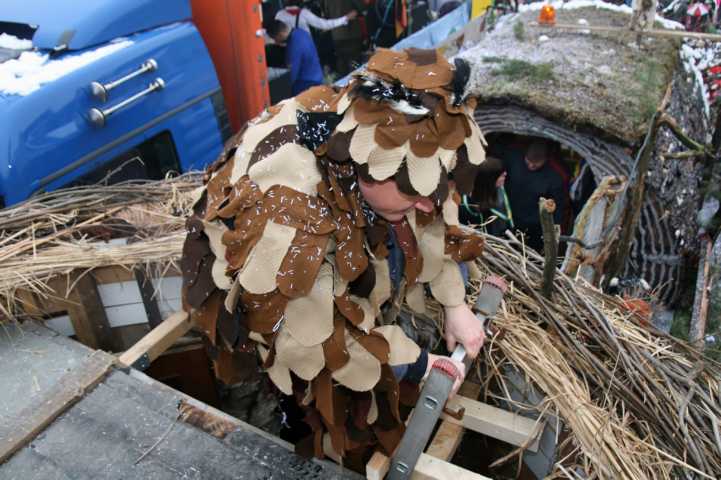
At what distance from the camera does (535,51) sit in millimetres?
5652

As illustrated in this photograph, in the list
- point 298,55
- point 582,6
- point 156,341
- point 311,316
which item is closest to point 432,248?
point 311,316

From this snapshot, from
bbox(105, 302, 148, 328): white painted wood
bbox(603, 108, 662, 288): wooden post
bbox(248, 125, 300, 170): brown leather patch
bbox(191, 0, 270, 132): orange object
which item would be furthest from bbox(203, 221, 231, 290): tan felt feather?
bbox(603, 108, 662, 288): wooden post

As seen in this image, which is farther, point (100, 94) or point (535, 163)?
point (535, 163)

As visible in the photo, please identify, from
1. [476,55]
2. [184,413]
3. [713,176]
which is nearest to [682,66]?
[713,176]

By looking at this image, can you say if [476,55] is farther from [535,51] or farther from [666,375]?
[666,375]

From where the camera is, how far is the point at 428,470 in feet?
6.45

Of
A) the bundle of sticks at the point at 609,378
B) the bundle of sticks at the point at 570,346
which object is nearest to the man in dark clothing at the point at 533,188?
the bundle of sticks at the point at 570,346

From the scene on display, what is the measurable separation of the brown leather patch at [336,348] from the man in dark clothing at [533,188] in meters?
3.88

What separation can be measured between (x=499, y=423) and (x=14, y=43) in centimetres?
384

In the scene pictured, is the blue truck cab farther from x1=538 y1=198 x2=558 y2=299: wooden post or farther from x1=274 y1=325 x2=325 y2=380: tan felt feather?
x1=538 y1=198 x2=558 y2=299: wooden post

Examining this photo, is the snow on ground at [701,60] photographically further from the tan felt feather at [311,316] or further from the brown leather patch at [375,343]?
the tan felt feather at [311,316]

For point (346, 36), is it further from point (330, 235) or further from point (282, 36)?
point (330, 235)

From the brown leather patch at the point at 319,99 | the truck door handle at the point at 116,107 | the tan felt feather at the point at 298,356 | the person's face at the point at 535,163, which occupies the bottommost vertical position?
the person's face at the point at 535,163

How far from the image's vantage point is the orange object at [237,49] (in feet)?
15.0
